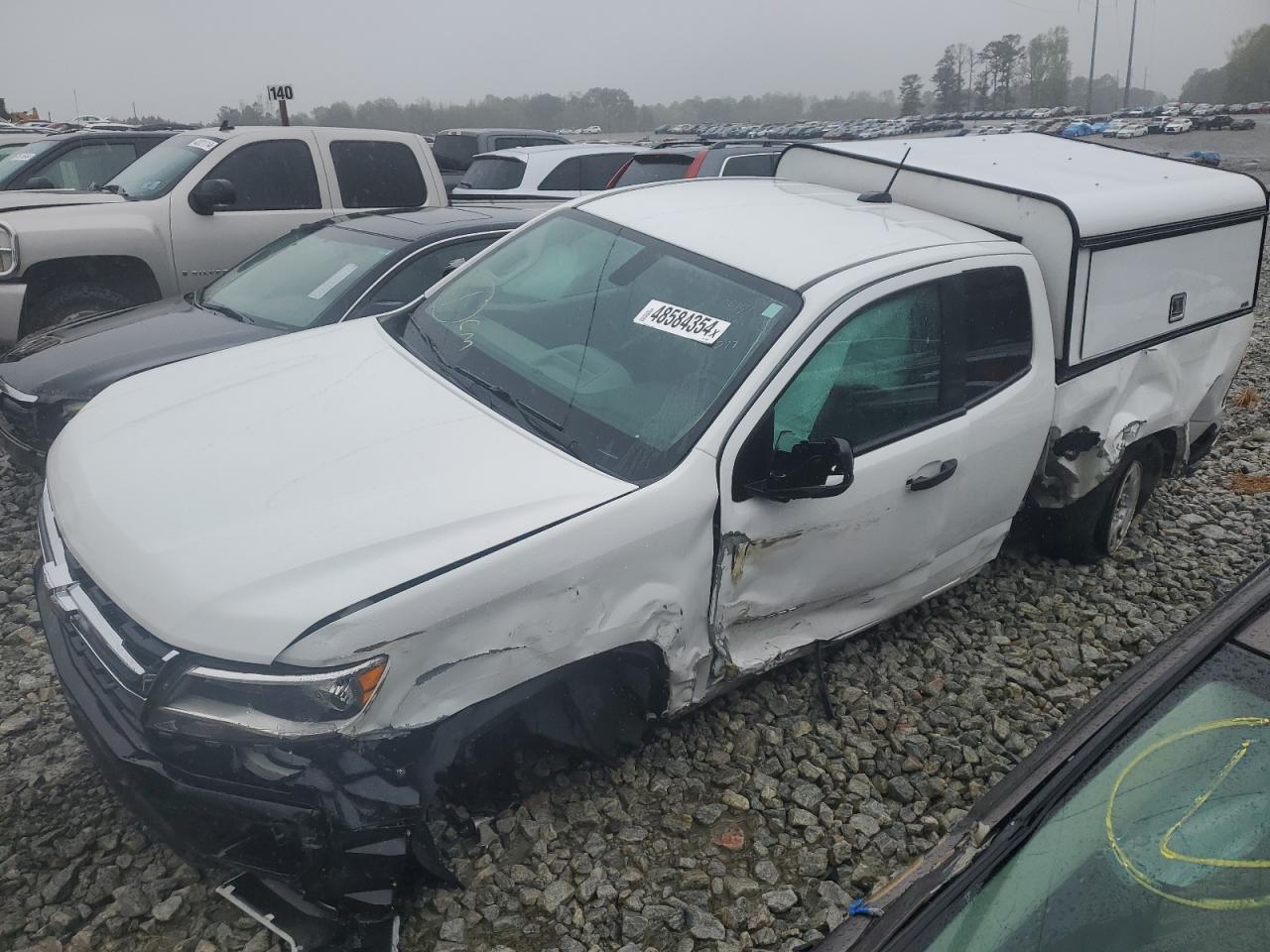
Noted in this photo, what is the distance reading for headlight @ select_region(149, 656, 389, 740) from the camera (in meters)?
2.24

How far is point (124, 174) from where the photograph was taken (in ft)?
24.3

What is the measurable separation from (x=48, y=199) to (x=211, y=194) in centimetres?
126

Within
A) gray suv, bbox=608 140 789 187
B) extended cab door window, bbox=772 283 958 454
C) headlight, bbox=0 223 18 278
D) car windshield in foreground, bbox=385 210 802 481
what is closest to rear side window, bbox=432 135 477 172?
gray suv, bbox=608 140 789 187

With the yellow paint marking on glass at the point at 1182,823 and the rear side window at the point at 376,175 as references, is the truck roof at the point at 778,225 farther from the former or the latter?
the rear side window at the point at 376,175

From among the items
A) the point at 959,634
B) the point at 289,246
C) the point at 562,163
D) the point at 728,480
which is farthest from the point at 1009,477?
the point at 562,163

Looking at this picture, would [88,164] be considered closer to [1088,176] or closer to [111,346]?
[111,346]

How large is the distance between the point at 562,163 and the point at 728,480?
27.6 ft

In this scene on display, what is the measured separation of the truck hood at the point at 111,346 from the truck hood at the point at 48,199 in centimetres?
177

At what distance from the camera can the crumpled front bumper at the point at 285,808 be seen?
2.27 meters

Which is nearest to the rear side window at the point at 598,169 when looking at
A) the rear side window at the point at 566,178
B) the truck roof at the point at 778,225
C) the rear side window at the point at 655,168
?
the rear side window at the point at 566,178

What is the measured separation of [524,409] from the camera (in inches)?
122

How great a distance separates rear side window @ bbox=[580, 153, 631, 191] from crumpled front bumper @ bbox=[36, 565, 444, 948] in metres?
9.07

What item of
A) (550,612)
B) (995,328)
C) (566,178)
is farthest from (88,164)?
(550,612)

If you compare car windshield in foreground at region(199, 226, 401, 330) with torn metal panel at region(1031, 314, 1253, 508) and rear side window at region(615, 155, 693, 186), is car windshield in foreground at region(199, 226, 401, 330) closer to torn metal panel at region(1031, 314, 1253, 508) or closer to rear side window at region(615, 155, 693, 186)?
A: torn metal panel at region(1031, 314, 1253, 508)
